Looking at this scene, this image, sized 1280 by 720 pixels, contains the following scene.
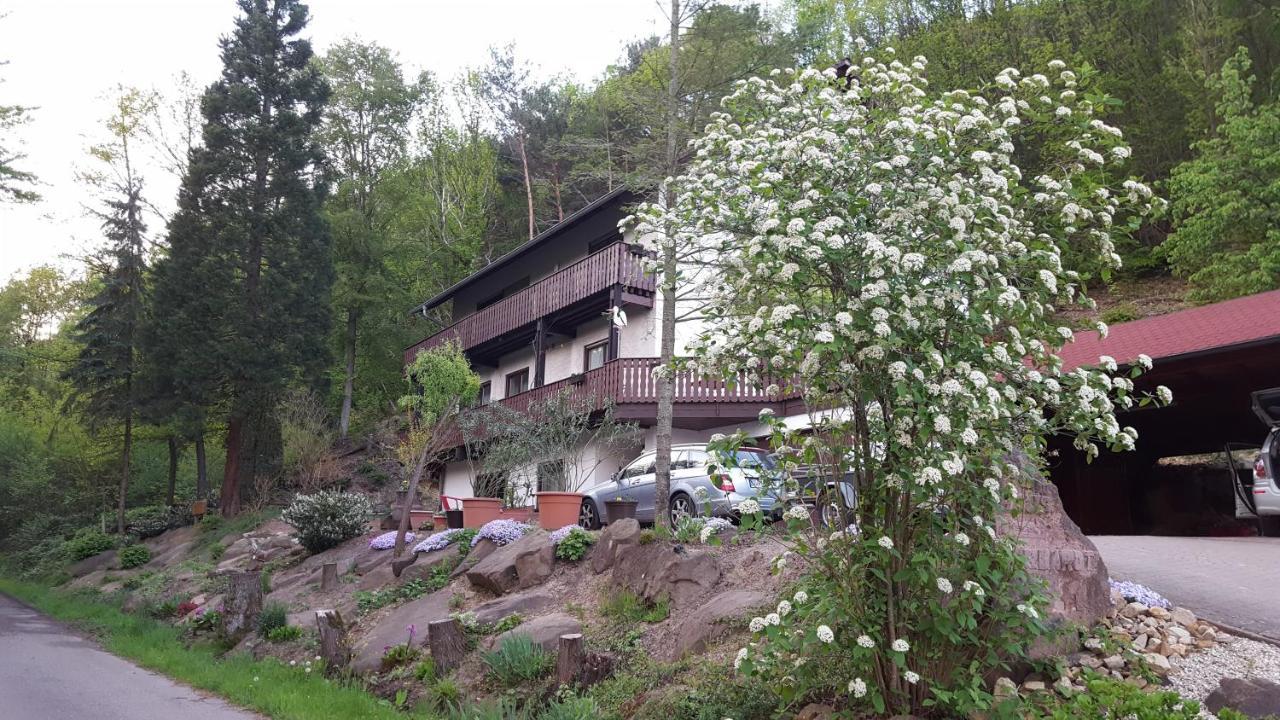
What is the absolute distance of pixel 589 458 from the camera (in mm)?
22547

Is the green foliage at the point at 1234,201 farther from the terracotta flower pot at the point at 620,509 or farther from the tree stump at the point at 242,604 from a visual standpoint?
the tree stump at the point at 242,604

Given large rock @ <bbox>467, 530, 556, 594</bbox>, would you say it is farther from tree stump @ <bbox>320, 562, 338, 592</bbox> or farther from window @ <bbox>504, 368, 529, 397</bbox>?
window @ <bbox>504, 368, 529, 397</bbox>

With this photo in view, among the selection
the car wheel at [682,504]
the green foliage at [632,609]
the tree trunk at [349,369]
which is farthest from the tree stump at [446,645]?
the tree trunk at [349,369]

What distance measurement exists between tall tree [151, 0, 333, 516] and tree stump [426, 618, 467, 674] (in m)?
19.4

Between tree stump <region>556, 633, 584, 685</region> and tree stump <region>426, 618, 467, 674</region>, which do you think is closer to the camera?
tree stump <region>556, 633, 584, 685</region>

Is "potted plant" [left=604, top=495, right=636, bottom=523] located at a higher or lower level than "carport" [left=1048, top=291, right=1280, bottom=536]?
lower

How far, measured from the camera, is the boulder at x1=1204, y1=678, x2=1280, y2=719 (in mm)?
5223

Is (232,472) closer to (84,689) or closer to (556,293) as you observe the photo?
(556,293)

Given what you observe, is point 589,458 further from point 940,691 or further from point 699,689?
point 940,691

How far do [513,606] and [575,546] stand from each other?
1.48m

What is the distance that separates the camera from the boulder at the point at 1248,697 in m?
5.22

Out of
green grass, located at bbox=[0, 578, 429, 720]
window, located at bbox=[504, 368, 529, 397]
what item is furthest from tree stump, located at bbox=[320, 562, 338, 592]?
window, located at bbox=[504, 368, 529, 397]

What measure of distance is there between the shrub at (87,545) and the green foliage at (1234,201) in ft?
101

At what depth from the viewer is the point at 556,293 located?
2544cm
